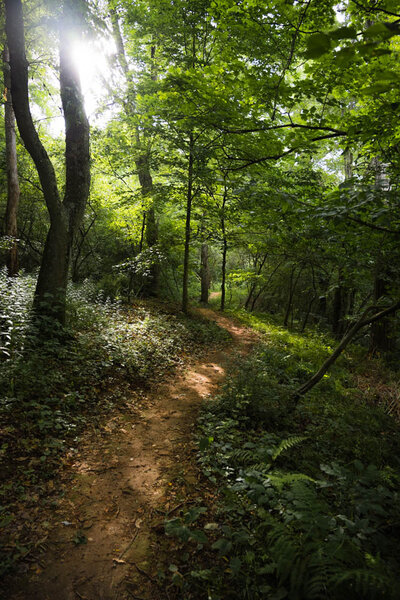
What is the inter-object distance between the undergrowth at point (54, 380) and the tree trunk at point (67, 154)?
2.05 feet

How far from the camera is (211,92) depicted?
4.61m

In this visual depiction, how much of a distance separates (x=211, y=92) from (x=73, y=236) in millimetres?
4332

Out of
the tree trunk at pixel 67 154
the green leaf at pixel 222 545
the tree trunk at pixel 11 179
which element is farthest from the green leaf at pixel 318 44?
the tree trunk at pixel 11 179

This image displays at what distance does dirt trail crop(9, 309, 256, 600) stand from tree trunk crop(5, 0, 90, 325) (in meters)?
3.20

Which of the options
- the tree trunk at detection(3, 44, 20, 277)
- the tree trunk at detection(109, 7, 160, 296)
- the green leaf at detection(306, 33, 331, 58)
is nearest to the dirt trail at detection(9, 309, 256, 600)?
the green leaf at detection(306, 33, 331, 58)

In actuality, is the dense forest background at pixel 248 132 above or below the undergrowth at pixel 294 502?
above

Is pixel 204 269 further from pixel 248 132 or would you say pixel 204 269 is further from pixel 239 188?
pixel 239 188

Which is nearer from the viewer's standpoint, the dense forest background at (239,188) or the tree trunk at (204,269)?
the dense forest background at (239,188)

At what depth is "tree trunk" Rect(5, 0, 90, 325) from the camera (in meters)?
5.57

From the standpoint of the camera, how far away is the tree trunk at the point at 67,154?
18.3ft

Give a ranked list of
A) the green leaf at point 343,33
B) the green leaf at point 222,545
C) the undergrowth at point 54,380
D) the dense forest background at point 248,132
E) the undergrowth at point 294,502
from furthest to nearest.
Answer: the dense forest background at point 248,132, the undergrowth at point 54,380, the green leaf at point 222,545, the undergrowth at point 294,502, the green leaf at point 343,33

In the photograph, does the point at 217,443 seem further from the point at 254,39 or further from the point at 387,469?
the point at 254,39

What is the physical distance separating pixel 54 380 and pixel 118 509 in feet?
8.34

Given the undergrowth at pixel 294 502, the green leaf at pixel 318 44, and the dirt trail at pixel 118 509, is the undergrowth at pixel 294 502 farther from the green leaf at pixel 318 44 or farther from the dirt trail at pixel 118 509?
the green leaf at pixel 318 44
